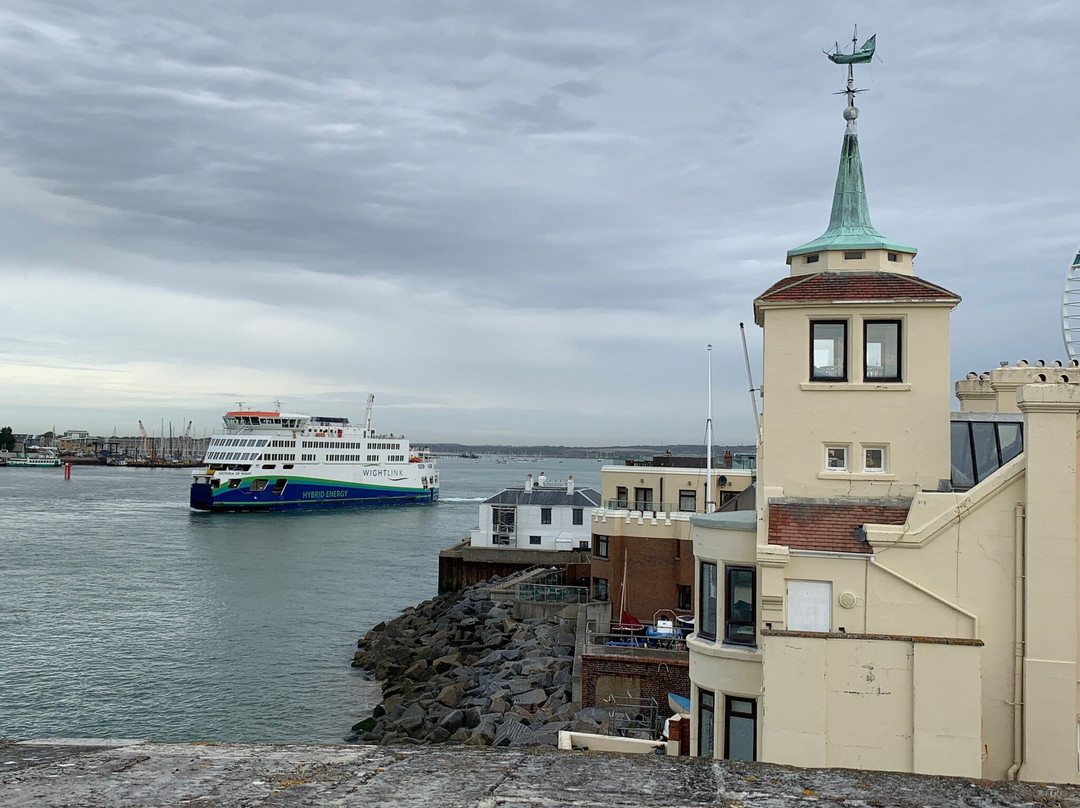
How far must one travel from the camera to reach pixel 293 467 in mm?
92250

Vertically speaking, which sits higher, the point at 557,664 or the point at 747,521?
the point at 747,521

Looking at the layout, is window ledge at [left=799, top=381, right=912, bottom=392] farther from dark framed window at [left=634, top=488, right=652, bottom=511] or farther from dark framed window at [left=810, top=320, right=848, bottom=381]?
dark framed window at [left=634, top=488, right=652, bottom=511]

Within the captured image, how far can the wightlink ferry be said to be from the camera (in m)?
88.2

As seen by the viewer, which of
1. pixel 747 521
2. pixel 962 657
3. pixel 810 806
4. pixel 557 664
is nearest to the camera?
pixel 810 806

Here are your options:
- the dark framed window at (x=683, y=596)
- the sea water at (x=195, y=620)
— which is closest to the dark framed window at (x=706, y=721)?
the sea water at (x=195, y=620)

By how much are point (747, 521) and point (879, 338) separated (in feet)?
8.48

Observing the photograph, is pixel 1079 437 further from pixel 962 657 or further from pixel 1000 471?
pixel 962 657

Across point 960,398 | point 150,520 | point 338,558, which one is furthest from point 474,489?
point 960,398

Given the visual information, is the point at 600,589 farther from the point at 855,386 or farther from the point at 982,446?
the point at 855,386

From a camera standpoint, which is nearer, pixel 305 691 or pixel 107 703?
pixel 107 703

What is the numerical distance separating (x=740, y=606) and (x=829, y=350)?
10.1 ft

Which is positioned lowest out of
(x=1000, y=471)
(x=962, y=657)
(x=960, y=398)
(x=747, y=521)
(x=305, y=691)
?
(x=305, y=691)

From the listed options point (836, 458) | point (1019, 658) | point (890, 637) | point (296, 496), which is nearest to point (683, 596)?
point (836, 458)

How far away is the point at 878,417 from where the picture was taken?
34.4 ft
